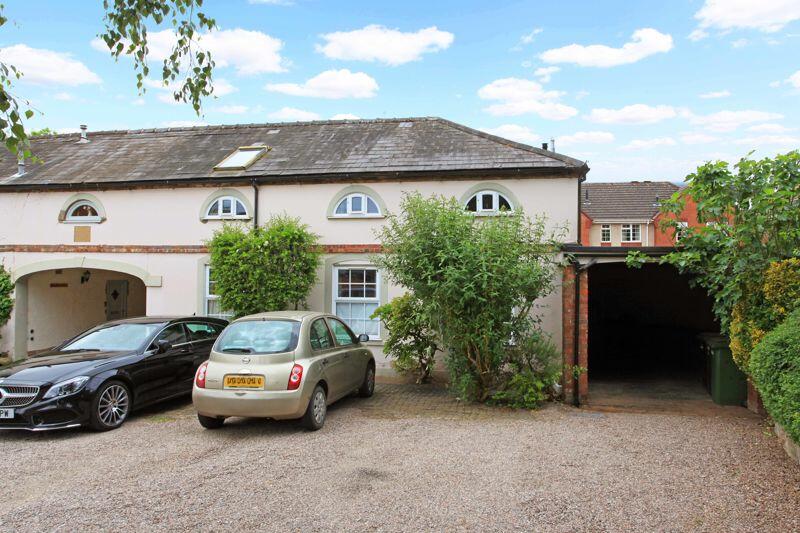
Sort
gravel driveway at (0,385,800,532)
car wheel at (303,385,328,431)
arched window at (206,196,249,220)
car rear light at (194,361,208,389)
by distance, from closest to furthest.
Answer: gravel driveway at (0,385,800,532) → car rear light at (194,361,208,389) → car wheel at (303,385,328,431) → arched window at (206,196,249,220)

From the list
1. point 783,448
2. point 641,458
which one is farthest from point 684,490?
point 783,448

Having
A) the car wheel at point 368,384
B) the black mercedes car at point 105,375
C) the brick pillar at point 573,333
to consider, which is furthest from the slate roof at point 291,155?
the black mercedes car at point 105,375

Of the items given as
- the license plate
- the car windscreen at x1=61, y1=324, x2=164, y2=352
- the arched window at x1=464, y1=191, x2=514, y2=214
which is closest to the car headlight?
the car windscreen at x1=61, y1=324, x2=164, y2=352

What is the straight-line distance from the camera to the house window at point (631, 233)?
39969 millimetres

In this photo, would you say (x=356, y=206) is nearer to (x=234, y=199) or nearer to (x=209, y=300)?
(x=234, y=199)

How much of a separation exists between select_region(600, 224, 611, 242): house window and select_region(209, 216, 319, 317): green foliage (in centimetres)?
3312

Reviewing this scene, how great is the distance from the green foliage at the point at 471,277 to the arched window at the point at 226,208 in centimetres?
540

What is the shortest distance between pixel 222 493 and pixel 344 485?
1130 mm

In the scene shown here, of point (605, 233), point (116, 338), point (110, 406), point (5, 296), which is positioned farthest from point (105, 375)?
point (605, 233)

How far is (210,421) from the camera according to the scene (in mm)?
7539

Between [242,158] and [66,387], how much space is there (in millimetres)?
8139

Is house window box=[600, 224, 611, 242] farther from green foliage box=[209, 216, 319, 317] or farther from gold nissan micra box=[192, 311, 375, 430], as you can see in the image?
gold nissan micra box=[192, 311, 375, 430]

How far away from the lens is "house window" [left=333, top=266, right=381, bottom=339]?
12516mm

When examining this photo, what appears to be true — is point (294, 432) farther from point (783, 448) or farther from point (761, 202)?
point (761, 202)
